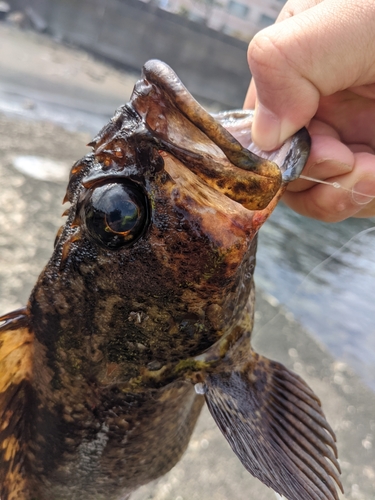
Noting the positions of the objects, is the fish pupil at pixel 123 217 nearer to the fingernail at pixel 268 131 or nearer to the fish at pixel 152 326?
the fish at pixel 152 326

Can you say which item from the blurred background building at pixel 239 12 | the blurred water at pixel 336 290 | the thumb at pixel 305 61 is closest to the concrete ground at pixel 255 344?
the blurred water at pixel 336 290

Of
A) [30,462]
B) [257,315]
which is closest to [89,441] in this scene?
[30,462]

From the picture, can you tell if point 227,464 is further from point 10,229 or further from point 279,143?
point 10,229

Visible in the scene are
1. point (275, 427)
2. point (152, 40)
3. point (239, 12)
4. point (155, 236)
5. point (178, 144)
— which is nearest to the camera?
point (178, 144)

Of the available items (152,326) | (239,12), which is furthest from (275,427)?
(239,12)

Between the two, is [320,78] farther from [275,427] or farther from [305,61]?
[275,427]

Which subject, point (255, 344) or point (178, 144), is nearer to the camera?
point (178, 144)
